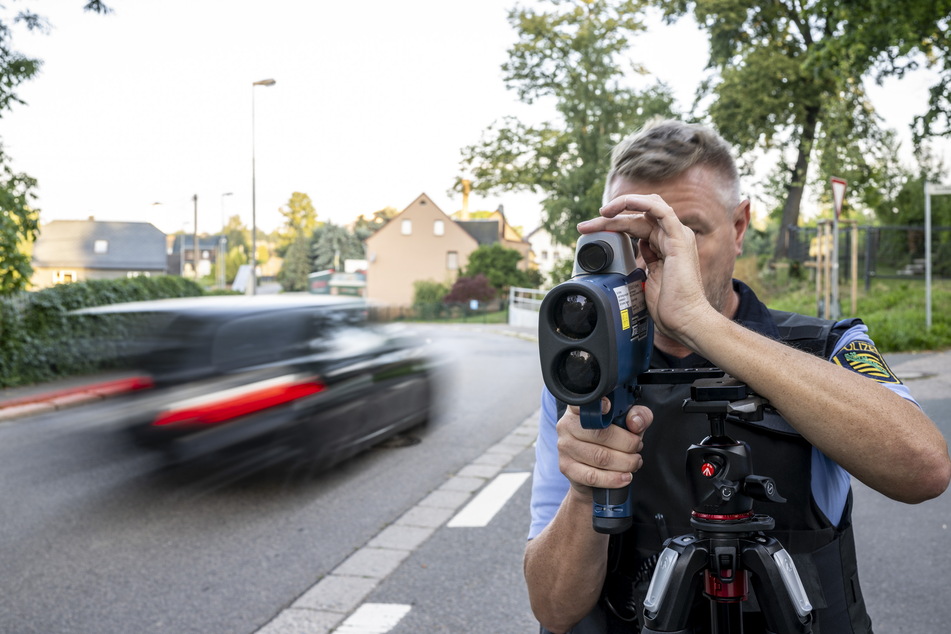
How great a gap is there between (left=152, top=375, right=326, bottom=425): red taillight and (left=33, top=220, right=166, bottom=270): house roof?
10.1 meters

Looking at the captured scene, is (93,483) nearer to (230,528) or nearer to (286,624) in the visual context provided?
(230,528)

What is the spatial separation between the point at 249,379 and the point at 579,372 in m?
5.38

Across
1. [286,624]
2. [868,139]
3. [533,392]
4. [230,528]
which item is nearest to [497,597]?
[286,624]

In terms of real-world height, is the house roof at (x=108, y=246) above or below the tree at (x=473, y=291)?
above

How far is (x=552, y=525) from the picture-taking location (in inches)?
64.1

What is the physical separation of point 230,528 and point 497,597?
205 centimetres

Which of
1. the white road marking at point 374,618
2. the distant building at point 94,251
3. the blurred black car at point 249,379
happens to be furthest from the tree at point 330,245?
the white road marking at point 374,618

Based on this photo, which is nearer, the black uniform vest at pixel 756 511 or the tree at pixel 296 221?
the black uniform vest at pixel 756 511

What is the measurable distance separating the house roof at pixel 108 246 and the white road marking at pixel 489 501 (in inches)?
425

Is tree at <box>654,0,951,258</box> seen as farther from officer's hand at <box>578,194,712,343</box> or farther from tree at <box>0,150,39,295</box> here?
officer's hand at <box>578,194,712,343</box>

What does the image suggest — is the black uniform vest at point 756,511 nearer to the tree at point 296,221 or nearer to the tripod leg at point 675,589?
the tripod leg at point 675,589

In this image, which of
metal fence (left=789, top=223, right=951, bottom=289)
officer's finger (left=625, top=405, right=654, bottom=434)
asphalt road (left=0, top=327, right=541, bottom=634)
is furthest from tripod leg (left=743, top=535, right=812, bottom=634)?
metal fence (left=789, top=223, right=951, bottom=289)

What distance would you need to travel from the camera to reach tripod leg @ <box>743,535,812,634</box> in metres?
1.31

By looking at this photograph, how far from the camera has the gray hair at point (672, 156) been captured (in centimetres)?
187
